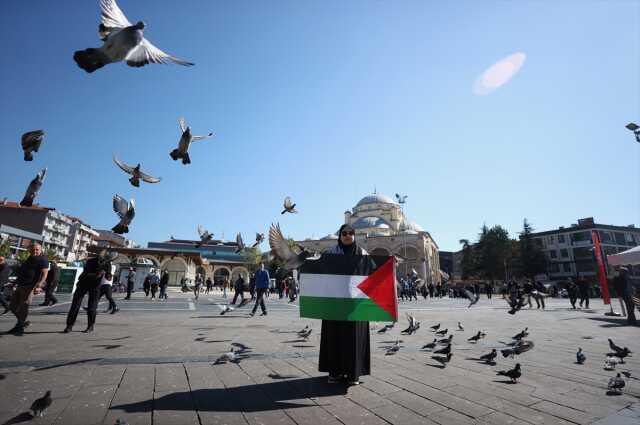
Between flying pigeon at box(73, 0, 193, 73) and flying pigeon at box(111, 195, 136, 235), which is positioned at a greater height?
flying pigeon at box(73, 0, 193, 73)

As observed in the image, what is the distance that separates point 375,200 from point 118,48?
77.0 meters

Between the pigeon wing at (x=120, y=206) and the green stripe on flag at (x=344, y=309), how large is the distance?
5.96 metres

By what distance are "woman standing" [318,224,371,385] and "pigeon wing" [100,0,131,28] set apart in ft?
16.5

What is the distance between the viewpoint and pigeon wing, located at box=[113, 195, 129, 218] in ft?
23.5

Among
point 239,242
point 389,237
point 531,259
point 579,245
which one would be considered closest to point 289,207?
point 239,242

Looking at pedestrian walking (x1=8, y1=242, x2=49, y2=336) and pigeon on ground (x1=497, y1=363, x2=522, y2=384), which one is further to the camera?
pedestrian walking (x1=8, y1=242, x2=49, y2=336)

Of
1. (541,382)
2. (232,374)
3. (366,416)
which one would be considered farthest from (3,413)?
Result: (541,382)

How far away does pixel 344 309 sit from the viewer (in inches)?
134

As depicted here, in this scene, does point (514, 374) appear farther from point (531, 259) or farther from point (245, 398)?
point (531, 259)

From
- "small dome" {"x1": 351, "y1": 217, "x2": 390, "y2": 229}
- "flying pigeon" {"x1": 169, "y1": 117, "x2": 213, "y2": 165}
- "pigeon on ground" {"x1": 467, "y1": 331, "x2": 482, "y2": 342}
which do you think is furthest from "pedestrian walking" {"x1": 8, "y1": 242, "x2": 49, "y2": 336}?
"small dome" {"x1": 351, "y1": 217, "x2": 390, "y2": 229}

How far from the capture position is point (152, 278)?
1850 cm

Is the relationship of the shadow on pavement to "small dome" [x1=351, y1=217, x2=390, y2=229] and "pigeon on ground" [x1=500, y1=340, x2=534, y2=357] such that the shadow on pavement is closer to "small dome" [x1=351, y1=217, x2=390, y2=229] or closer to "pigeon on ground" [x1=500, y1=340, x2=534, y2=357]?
"pigeon on ground" [x1=500, y1=340, x2=534, y2=357]

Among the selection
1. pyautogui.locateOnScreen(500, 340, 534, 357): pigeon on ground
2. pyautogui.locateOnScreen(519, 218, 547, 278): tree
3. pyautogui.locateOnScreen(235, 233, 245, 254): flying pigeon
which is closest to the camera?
pyautogui.locateOnScreen(500, 340, 534, 357): pigeon on ground

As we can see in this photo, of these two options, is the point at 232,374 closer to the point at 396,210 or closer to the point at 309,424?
the point at 309,424
